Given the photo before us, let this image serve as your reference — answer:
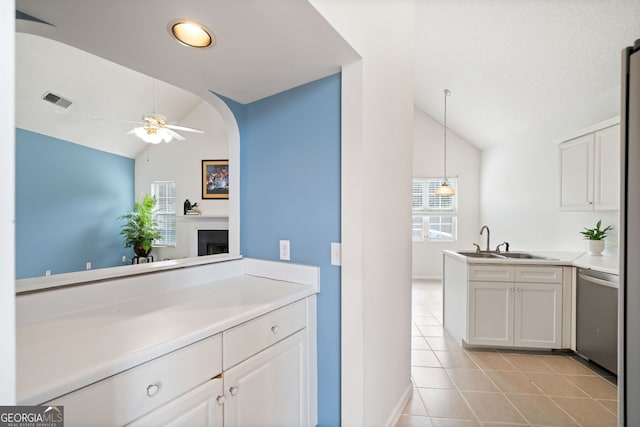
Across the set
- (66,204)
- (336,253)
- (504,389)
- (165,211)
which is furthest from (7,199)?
(165,211)

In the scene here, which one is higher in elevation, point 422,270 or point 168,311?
point 168,311

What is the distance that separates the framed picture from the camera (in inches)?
247

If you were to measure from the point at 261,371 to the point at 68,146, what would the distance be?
6383 mm

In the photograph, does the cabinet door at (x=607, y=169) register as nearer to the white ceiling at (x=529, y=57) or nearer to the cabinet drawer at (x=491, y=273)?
the white ceiling at (x=529, y=57)

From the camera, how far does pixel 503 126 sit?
15.8 ft

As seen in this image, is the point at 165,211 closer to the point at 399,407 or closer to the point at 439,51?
the point at 439,51

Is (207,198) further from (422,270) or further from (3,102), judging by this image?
(3,102)

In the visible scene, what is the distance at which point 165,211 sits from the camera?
6.67m

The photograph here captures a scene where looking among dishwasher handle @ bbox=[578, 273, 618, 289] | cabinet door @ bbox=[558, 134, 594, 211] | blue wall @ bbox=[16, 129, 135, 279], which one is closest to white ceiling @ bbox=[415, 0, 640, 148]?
cabinet door @ bbox=[558, 134, 594, 211]

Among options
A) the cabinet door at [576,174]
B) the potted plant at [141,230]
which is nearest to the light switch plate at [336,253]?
the cabinet door at [576,174]

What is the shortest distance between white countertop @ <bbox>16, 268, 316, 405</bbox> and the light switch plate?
0.20 meters

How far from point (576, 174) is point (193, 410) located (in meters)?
4.04

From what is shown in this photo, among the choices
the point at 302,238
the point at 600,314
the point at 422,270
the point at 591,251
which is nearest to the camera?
the point at 302,238

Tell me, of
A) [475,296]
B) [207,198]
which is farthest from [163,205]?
[475,296]
